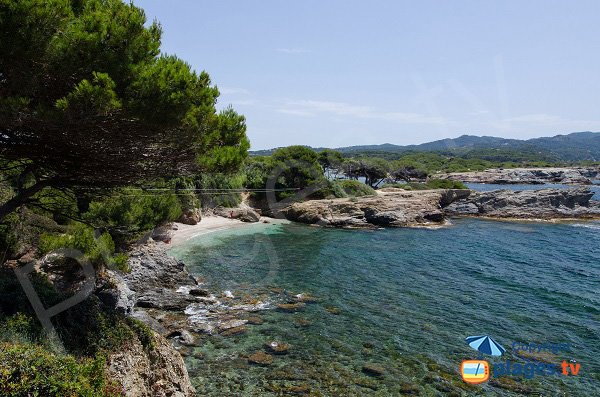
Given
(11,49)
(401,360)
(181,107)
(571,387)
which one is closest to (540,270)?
(571,387)

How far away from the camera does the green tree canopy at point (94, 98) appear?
21.3 feet

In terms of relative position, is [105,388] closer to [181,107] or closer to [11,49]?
[181,107]

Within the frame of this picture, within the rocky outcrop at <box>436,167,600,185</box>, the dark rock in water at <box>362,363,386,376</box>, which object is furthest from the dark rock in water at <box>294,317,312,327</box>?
the rocky outcrop at <box>436,167,600,185</box>

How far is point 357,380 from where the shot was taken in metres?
11.4

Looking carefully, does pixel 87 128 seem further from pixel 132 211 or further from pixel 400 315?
pixel 400 315

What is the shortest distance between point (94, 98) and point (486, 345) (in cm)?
1458

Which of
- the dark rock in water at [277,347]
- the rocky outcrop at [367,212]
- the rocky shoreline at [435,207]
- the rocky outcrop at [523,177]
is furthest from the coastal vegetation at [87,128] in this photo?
the rocky outcrop at [523,177]

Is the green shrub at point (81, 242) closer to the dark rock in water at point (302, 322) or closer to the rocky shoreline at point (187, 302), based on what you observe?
the rocky shoreline at point (187, 302)

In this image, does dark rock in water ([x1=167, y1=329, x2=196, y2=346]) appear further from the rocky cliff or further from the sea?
the sea

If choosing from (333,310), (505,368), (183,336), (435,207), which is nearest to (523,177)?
(435,207)

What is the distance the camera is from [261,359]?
40.8 feet

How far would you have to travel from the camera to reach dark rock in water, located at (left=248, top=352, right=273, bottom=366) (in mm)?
12234

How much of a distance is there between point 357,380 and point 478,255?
2146 centimetres

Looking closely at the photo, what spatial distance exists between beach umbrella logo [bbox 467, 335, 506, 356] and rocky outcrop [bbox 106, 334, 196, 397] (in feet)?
32.8
